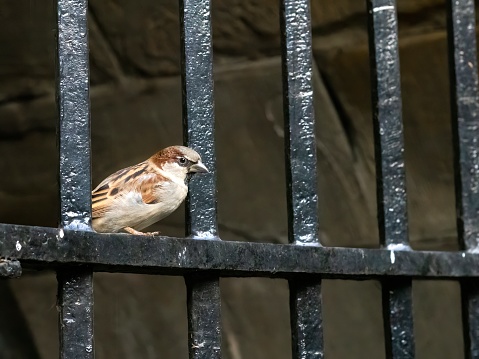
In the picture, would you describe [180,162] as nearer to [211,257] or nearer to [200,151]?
[200,151]

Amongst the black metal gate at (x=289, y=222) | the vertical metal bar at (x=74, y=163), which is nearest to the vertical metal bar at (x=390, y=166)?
the black metal gate at (x=289, y=222)

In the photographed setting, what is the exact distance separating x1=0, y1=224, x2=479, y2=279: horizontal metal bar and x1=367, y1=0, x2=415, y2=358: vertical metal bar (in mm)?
58

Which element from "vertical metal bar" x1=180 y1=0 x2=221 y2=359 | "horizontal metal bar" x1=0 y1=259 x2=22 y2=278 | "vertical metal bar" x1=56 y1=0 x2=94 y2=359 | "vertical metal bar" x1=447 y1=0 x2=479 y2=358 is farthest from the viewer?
"vertical metal bar" x1=447 y1=0 x2=479 y2=358

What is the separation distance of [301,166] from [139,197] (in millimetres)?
477

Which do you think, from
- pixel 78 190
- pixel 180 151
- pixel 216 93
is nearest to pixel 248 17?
pixel 216 93

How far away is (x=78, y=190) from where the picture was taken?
192cm

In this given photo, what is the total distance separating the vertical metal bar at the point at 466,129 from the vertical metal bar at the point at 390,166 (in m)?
0.21

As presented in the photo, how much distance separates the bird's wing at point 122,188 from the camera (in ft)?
8.14

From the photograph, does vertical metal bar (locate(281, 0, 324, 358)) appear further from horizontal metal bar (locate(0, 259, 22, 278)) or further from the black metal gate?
horizontal metal bar (locate(0, 259, 22, 278))

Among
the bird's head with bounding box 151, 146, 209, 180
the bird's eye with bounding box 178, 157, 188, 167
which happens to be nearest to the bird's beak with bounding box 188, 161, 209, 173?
the bird's head with bounding box 151, 146, 209, 180

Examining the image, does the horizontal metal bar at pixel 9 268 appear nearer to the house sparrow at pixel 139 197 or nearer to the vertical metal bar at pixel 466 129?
the house sparrow at pixel 139 197

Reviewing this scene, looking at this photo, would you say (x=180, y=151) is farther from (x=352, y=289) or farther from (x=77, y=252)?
(x=352, y=289)

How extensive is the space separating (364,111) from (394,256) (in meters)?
1.36

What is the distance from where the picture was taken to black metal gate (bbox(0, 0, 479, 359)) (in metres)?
1.88
